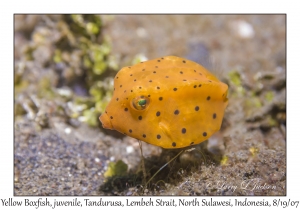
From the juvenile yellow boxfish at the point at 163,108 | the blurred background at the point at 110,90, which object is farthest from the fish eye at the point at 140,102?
the blurred background at the point at 110,90

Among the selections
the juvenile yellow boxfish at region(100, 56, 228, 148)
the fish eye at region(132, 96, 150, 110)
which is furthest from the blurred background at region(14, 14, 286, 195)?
the fish eye at region(132, 96, 150, 110)

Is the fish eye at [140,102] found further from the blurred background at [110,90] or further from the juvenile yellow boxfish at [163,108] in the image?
the blurred background at [110,90]

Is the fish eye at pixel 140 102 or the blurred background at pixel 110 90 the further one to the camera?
the blurred background at pixel 110 90

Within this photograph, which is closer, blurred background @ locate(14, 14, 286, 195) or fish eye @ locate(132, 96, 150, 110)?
fish eye @ locate(132, 96, 150, 110)

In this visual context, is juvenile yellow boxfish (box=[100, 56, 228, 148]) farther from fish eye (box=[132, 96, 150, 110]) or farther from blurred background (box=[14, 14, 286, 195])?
blurred background (box=[14, 14, 286, 195])

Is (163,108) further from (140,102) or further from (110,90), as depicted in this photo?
(110,90)

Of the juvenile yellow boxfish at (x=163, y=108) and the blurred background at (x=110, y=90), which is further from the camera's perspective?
the blurred background at (x=110, y=90)
